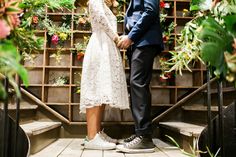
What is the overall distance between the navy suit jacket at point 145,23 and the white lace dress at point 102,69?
0.24 metres

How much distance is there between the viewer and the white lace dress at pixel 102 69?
229cm

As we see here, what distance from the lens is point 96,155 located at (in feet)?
6.48

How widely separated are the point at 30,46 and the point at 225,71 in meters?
0.62

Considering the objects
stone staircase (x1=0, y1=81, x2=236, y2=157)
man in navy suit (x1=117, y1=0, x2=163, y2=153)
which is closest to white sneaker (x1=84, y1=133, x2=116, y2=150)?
man in navy suit (x1=117, y1=0, x2=163, y2=153)

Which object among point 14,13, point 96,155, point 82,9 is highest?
point 82,9

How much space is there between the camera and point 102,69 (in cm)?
232

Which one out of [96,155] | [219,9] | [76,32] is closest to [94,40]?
[76,32]

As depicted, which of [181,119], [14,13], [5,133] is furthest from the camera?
[181,119]

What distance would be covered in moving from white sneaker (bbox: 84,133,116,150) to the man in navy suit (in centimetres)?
11

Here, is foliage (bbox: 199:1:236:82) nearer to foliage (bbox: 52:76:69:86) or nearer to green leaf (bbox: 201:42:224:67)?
green leaf (bbox: 201:42:224:67)

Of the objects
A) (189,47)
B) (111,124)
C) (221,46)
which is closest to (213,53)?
(221,46)

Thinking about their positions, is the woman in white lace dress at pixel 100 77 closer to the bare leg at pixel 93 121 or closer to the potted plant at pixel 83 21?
the bare leg at pixel 93 121

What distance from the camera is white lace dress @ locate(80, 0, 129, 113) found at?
229 centimetres

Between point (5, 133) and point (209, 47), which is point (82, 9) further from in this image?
point (209, 47)
